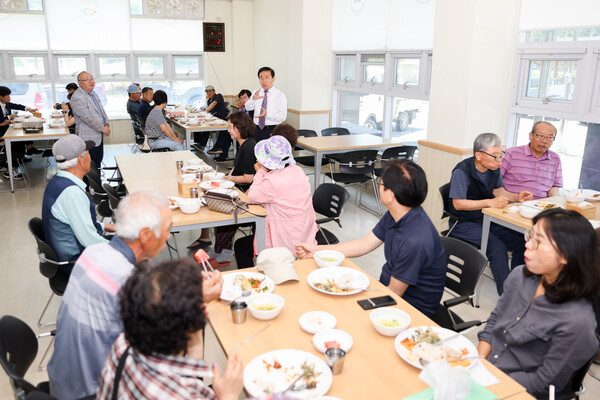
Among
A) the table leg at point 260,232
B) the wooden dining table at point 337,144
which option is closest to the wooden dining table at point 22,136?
the wooden dining table at point 337,144

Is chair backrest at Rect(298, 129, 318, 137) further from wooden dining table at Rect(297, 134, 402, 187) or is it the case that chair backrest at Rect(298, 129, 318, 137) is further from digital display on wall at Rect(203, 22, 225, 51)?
digital display on wall at Rect(203, 22, 225, 51)

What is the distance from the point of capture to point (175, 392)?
1.34 m

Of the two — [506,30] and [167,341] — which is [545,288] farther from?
[506,30]

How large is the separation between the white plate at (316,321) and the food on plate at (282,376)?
0.73 feet

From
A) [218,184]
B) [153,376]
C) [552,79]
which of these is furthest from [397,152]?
[153,376]

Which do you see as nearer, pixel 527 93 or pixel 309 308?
pixel 309 308

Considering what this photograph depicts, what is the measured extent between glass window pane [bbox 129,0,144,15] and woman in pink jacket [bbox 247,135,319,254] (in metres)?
8.71

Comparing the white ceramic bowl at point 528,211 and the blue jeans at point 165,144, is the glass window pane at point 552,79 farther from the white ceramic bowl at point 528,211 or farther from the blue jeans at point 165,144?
the blue jeans at point 165,144

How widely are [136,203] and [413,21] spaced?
5628mm

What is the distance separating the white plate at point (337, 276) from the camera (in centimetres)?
231

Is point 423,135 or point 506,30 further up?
point 506,30

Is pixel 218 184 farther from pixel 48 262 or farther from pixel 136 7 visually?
pixel 136 7

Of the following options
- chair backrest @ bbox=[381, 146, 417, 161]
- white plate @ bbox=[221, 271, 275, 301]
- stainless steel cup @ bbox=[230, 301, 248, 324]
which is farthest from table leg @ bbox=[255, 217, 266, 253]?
chair backrest @ bbox=[381, 146, 417, 161]

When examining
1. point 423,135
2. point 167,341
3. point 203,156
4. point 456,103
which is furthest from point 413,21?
point 167,341
